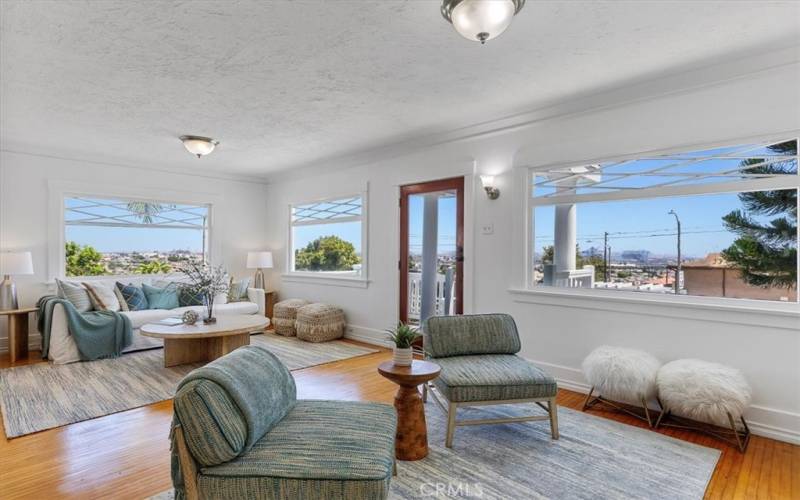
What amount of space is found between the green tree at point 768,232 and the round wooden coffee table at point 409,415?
7.79 feet

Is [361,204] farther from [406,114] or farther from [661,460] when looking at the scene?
[661,460]

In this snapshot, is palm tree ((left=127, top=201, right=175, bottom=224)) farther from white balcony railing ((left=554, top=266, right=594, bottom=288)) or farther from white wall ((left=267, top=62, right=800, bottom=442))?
white balcony railing ((left=554, top=266, right=594, bottom=288))

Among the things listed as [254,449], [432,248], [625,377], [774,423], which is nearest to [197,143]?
[432,248]

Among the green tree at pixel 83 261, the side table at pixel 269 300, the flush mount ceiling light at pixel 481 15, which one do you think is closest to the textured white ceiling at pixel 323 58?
the flush mount ceiling light at pixel 481 15

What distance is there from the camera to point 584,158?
12.0 feet

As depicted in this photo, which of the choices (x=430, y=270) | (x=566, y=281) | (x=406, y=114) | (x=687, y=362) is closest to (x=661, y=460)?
(x=687, y=362)

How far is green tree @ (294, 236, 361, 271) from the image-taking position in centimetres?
612

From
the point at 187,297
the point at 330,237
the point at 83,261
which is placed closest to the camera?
the point at 83,261

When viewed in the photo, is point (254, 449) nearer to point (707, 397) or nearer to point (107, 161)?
point (707, 397)

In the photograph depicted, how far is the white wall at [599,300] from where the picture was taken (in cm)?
279

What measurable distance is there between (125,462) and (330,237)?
4251 mm

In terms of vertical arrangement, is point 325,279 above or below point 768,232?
below

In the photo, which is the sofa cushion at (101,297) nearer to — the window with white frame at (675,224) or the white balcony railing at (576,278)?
the window with white frame at (675,224)

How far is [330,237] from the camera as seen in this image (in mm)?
6418
